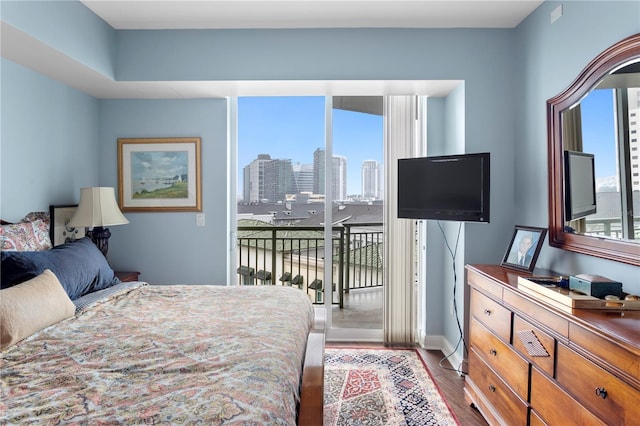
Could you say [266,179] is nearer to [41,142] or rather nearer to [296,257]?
[296,257]

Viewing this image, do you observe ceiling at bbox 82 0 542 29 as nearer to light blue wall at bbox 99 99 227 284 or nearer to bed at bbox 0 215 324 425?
light blue wall at bbox 99 99 227 284

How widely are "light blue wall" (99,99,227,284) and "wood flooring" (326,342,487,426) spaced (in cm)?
151

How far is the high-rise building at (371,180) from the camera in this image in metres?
4.03

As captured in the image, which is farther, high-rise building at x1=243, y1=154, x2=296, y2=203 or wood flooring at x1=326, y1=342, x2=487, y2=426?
high-rise building at x1=243, y1=154, x2=296, y2=203

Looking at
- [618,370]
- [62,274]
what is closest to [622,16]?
[618,370]

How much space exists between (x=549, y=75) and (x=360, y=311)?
10.0ft

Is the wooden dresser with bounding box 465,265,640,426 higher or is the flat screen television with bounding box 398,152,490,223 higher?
the flat screen television with bounding box 398,152,490,223

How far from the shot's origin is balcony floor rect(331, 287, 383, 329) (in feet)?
13.9

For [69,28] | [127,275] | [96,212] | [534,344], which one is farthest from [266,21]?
[534,344]

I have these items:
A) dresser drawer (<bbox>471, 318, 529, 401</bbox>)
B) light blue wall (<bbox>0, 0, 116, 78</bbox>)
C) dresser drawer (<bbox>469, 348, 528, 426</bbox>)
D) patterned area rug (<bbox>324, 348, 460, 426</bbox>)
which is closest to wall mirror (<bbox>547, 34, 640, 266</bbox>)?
dresser drawer (<bbox>471, 318, 529, 401</bbox>)

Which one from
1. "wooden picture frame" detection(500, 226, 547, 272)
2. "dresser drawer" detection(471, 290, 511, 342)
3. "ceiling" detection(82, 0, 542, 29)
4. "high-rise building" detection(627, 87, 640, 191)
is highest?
"ceiling" detection(82, 0, 542, 29)

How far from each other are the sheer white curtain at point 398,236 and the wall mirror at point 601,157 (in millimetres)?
1378

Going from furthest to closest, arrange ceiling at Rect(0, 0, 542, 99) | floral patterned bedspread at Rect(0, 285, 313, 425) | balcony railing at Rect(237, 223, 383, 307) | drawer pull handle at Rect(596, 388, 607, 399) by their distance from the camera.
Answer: balcony railing at Rect(237, 223, 383, 307) → ceiling at Rect(0, 0, 542, 99) → drawer pull handle at Rect(596, 388, 607, 399) → floral patterned bedspread at Rect(0, 285, 313, 425)

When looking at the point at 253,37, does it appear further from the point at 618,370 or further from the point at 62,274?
the point at 618,370
